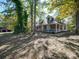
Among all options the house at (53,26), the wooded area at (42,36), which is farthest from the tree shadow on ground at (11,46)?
the house at (53,26)

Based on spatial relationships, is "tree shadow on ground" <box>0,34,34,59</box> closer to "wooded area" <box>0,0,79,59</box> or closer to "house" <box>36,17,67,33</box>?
"wooded area" <box>0,0,79,59</box>

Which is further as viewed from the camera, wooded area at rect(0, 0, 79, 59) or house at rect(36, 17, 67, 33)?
house at rect(36, 17, 67, 33)

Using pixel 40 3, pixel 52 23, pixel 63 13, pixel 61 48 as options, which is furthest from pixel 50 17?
pixel 61 48

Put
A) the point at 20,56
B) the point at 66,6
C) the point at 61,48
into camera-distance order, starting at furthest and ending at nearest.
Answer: the point at 66,6, the point at 61,48, the point at 20,56

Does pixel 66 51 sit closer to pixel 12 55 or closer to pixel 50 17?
pixel 12 55

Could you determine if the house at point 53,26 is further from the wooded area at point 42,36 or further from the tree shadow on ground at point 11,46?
the tree shadow on ground at point 11,46

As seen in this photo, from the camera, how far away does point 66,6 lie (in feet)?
66.3

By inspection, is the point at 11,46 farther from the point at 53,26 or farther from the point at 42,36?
the point at 53,26

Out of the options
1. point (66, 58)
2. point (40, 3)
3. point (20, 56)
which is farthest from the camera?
point (40, 3)

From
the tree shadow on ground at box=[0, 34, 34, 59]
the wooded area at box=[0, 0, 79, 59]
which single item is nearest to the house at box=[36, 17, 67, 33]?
the wooded area at box=[0, 0, 79, 59]

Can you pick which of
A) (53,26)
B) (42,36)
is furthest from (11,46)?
(53,26)

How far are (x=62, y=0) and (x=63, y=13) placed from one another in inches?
69.1

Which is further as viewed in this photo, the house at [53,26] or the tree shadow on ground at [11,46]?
the house at [53,26]

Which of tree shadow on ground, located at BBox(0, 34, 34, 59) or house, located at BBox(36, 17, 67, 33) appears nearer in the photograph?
tree shadow on ground, located at BBox(0, 34, 34, 59)
